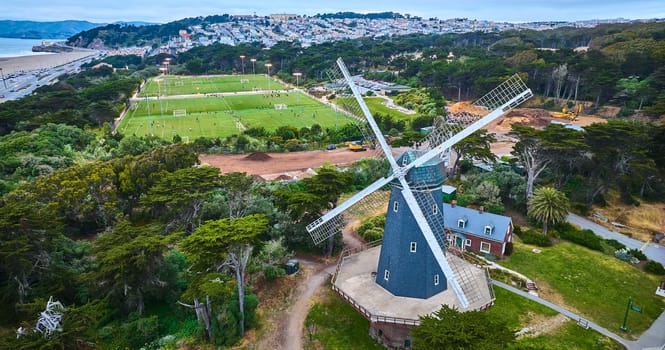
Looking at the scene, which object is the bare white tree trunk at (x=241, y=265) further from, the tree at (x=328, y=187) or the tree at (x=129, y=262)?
the tree at (x=328, y=187)

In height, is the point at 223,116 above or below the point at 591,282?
above

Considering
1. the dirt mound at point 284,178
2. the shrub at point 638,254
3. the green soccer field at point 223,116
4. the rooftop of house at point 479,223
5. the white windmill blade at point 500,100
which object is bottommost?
the shrub at point 638,254

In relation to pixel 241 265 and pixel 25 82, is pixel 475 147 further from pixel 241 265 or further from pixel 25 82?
pixel 25 82

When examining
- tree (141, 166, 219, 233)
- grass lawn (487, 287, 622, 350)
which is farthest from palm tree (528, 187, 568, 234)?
tree (141, 166, 219, 233)

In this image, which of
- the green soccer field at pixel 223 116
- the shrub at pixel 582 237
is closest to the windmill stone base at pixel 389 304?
the shrub at pixel 582 237

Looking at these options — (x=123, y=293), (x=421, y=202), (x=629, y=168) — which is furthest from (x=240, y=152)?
(x=629, y=168)

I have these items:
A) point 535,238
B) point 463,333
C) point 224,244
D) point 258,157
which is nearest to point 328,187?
point 224,244

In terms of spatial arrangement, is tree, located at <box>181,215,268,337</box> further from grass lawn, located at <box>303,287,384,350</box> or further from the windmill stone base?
the windmill stone base
